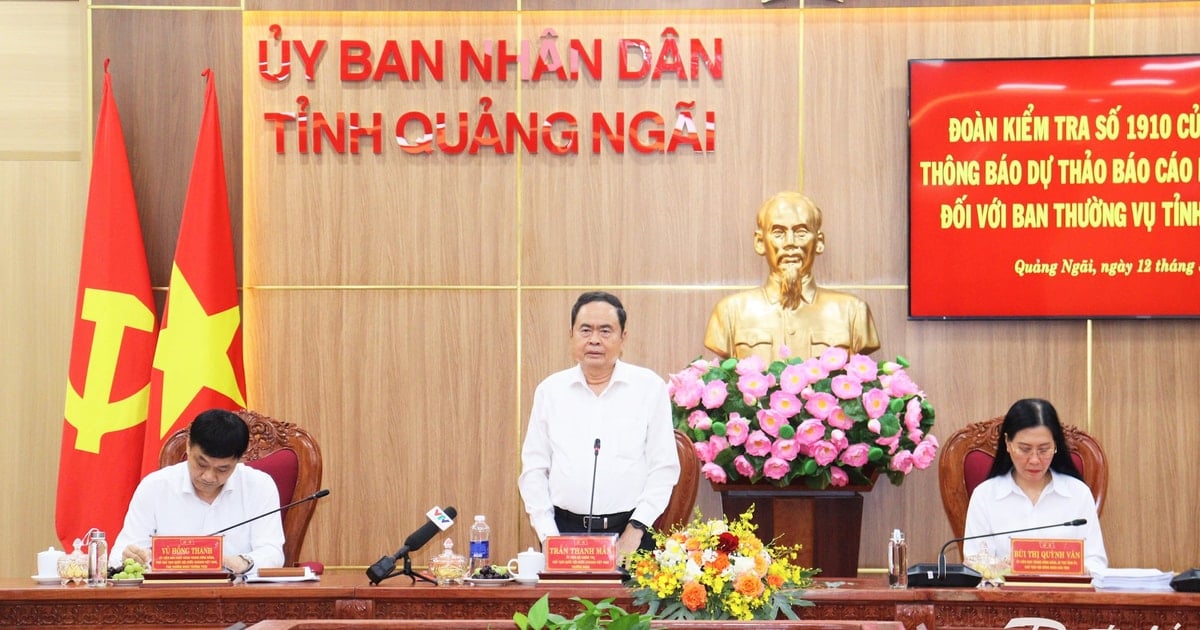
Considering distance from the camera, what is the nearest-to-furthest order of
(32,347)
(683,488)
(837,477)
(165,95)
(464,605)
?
1. (464,605)
2. (683,488)
3. (837,477)
4. (165,95)
5. (32,347)

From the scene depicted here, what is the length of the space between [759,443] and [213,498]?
175 centimetres

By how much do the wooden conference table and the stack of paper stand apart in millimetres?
104

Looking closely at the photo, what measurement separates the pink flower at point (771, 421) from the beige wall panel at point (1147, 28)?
2032 mm

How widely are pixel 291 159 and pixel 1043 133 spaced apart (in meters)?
2.93

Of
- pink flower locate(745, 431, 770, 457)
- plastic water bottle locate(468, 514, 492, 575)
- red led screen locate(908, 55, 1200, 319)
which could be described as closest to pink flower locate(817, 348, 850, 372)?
pink flower locate(745, 431, 770, 457)

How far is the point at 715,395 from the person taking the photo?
448 cm

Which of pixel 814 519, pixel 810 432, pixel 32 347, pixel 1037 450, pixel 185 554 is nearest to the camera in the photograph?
pixel 185 554

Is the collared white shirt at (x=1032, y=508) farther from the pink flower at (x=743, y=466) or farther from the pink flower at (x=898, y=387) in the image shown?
the pink flower at (x=743, y=466)

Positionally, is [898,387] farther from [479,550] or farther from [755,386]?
[479,550]

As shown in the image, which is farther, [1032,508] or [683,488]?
[683,488]

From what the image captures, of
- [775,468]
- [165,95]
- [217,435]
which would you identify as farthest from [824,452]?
[165,95]

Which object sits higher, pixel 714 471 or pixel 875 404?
pixel 875 404

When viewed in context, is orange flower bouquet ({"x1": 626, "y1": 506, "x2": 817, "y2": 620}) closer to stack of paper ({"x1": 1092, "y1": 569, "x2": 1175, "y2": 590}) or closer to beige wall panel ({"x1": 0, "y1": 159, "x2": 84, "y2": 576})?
stack of paper ({"x1": 1092, "y1": 569, "x2": 1175, "y2": 590})

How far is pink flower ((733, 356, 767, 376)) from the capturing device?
4539mm
